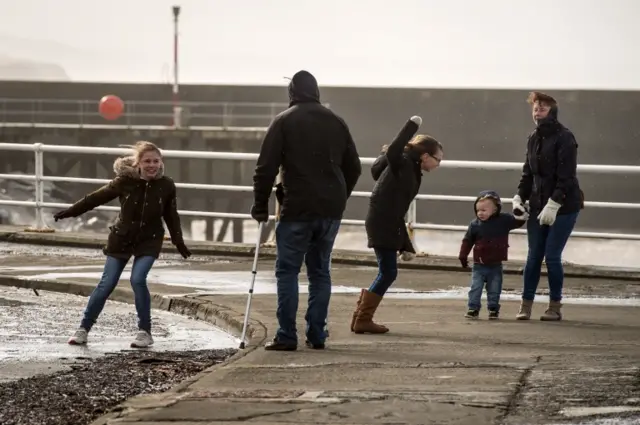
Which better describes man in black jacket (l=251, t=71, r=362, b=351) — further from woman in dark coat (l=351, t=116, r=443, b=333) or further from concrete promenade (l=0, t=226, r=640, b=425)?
woman in dark coat (l=351, t=116, r=443, b=333)

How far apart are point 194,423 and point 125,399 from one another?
3.67 ft

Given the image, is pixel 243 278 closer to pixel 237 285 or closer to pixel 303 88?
pixel 237 285

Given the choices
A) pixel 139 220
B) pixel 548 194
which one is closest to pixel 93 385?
pixel 139 220

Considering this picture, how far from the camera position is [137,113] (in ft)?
211

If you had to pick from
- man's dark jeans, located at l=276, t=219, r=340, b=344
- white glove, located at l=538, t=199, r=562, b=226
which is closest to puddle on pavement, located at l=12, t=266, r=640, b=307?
white glove, located at l=538, t=199, r=562, b=226

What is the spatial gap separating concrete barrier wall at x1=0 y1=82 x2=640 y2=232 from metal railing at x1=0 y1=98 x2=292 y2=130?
1366 mm

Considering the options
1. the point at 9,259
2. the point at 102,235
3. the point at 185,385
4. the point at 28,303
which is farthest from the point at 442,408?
the point at 102,235

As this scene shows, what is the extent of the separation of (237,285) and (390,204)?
3588mm

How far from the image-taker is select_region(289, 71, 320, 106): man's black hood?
8.89 meters

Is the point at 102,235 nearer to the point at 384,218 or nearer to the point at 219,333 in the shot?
the point at 219,333

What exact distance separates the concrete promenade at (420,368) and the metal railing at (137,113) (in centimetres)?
5018

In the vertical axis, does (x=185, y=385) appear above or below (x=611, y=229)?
above

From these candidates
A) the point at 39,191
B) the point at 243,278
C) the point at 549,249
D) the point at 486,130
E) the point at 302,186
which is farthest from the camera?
the point at 486,130

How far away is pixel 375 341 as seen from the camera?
31.1ft
